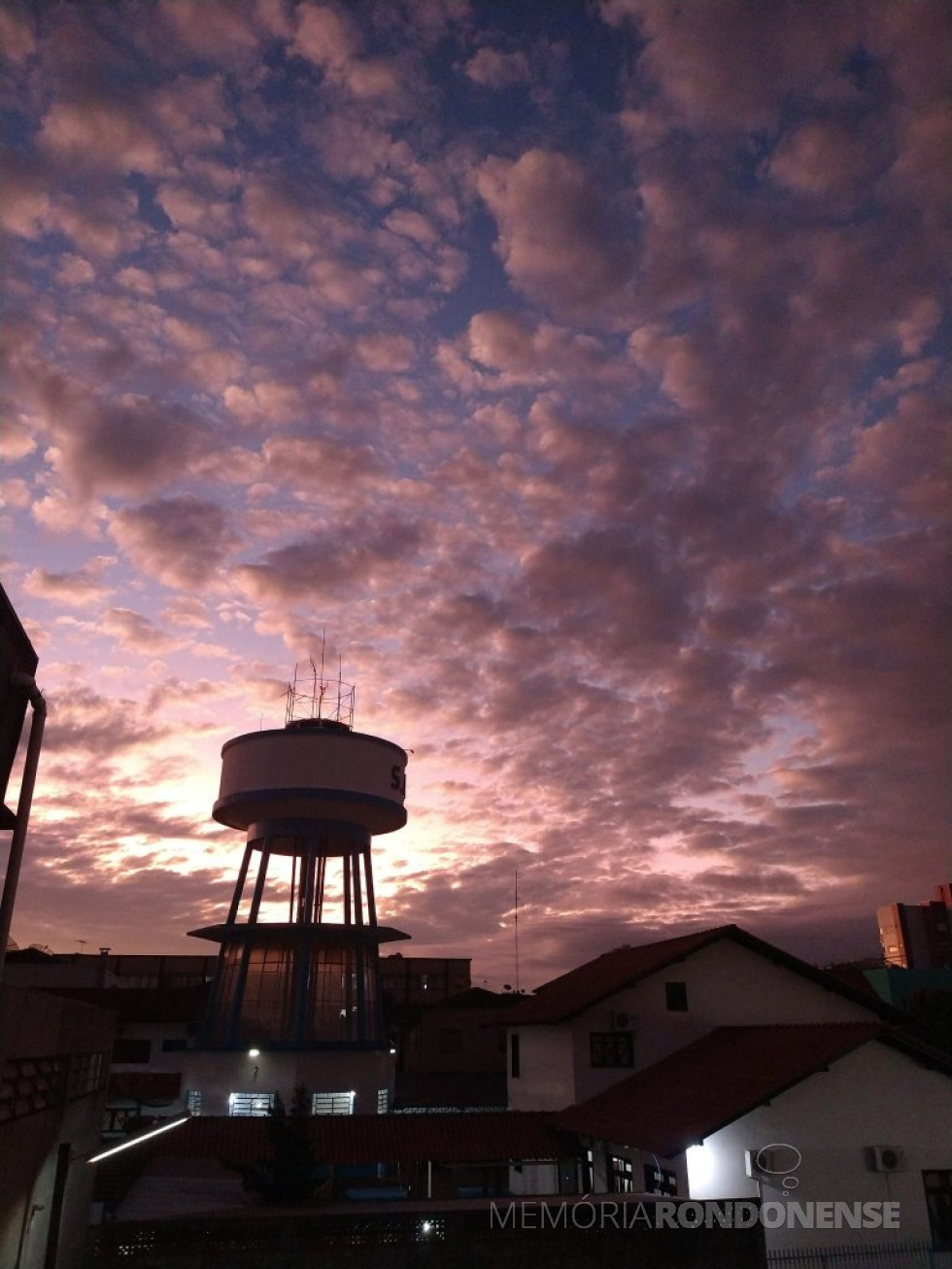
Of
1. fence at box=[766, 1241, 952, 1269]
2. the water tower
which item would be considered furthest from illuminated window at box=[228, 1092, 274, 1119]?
fence at box=[766, 1241, 952, 1269]

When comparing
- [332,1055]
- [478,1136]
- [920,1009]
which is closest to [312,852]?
[332,1055]

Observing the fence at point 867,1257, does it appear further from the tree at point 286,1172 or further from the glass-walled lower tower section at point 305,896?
the glass-walled lower tower section at point 305,896

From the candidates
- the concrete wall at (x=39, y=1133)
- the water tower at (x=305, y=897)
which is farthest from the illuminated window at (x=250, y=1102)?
the concrete wall at (x=39, y=1133)

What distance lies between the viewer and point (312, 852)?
4278 cm

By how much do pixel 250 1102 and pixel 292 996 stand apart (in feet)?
14.7

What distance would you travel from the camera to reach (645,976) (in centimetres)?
2955

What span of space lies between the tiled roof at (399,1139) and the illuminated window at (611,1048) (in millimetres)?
2432

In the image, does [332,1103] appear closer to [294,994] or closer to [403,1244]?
[294,994]

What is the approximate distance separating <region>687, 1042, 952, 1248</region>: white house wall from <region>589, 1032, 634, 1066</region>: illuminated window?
7629mm

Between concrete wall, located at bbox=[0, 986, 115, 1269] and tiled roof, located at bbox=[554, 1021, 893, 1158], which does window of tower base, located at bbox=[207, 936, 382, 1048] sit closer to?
tiled roof, located at bbox=[554, 1021, 893, 1158]

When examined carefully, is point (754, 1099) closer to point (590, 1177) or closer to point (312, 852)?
point (590, 1177)

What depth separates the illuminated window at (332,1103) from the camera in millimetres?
38938

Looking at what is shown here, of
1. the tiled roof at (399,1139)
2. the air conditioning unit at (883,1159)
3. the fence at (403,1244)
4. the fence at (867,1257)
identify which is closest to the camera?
the fence at (403,1244)

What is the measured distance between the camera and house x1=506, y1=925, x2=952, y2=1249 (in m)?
21.8
